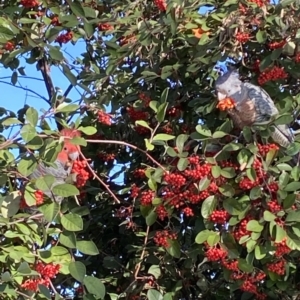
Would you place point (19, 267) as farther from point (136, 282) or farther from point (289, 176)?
point (289, 176)

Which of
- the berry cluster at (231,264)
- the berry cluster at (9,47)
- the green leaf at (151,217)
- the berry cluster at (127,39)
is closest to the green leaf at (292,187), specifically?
the berry cluster at (231,264)

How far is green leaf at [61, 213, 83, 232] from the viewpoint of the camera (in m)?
1.54

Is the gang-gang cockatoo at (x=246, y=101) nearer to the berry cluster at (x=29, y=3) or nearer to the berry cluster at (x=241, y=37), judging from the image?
the berry cluster at (x=241, y=37)

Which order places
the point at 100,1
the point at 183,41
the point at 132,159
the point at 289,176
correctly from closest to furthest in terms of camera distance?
the point at 289,176, the point at 183,41, the point at 132,159, the point at 100,1

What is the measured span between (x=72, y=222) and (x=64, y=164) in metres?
0.22

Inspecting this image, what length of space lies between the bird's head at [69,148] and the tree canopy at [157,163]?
0.03 m

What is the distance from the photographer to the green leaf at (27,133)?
1.45 m

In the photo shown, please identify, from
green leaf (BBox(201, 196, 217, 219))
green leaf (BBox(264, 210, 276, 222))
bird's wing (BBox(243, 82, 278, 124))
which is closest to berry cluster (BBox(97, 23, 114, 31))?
bird's wing (BBox(243, 82, 278, 124))

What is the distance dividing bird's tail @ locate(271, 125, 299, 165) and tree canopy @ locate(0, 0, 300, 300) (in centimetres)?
3

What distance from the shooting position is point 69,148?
169 cm

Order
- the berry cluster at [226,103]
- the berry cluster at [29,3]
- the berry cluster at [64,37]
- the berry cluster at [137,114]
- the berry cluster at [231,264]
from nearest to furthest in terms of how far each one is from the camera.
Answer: the berry cluster at [231,264] → the berry cluster at [226,103] → the berry cluster at [137,114] → the berry cluster at [29,3] → the berry cluster at [64,37]

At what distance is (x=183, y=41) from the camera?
2.02 meters

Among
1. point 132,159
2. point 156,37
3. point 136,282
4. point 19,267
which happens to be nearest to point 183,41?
point 156,37

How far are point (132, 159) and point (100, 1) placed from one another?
550 millimetres
